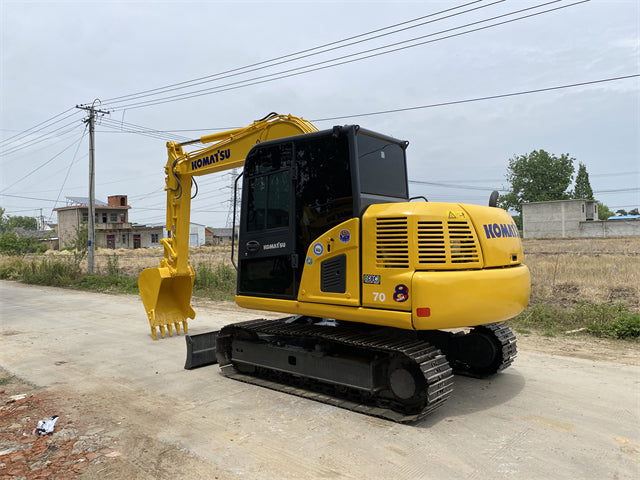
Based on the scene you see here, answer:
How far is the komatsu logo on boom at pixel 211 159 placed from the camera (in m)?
7.21

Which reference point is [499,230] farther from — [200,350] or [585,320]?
[585,320]

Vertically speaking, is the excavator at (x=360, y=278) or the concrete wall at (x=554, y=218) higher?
the concrete wall at (x=554, y=218)

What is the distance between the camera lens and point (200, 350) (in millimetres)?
6789

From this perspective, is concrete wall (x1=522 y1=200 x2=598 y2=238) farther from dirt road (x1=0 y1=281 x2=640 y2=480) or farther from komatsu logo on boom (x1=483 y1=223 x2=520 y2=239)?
komatsu logo on boom (x1=483 y1=223 x2=520 y2=239)

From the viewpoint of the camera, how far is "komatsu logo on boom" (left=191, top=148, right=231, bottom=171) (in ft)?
23.6

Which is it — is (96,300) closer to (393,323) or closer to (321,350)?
(321,350)

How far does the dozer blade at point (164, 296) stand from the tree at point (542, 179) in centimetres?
6499

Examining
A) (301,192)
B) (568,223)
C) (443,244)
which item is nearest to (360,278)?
(443,244)

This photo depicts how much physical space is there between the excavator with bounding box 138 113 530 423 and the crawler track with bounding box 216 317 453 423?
17mm

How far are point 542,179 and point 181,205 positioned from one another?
69.5m

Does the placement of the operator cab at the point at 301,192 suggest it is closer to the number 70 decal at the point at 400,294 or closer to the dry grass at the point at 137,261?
the number 70 decal at the point at 400,294

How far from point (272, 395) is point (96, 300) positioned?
11253mm

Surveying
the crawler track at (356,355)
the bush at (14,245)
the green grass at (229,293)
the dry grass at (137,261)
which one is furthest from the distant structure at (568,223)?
the crawler track at (356,355)

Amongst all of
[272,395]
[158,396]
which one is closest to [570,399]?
[272,395]
